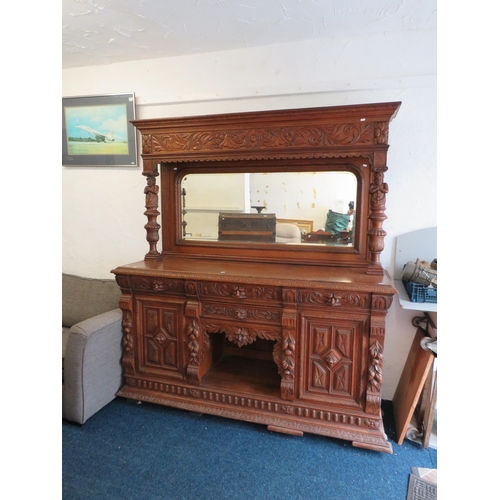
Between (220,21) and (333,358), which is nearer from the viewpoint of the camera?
(333,358)

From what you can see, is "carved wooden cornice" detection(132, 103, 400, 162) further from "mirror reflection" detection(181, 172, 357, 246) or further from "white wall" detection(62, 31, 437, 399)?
"white wall" detection(62, 31, 437, 399)

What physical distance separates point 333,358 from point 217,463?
856 millimetres

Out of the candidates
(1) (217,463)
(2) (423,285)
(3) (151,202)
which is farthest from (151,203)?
(2) (423,285)

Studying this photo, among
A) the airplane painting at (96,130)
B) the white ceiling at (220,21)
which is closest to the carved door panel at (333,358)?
the white ceiling at (220,21)

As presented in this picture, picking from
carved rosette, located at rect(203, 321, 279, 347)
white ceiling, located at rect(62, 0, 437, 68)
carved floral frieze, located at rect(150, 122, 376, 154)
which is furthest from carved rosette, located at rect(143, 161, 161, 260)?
white ceiling, located at rect(62, 0, 437, 68)

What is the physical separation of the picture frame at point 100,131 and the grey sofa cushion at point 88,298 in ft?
3.39

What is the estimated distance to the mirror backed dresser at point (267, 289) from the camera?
1.71 metres

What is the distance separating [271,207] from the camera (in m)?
2.17

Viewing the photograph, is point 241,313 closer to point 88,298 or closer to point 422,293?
point 422,293

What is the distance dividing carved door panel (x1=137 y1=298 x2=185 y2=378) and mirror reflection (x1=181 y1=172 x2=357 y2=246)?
1.99ft
